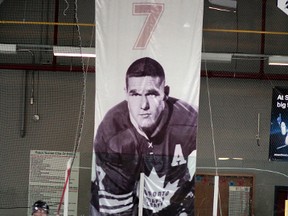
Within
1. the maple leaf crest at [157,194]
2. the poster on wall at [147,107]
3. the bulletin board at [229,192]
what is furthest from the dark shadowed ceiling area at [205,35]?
the maple leaf crest at [157,194]

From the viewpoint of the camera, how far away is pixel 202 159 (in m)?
8.98

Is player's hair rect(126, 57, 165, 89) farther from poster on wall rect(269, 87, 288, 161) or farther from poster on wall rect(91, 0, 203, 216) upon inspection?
poster on wall rect(269, 87, 288, 161)

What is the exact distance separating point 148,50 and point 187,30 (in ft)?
1.58

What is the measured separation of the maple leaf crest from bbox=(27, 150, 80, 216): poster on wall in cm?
376

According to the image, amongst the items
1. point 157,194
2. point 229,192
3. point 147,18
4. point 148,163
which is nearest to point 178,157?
point 148,163

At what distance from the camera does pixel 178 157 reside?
213 inches

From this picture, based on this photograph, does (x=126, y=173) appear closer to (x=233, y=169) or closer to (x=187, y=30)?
(x=187, y=30)

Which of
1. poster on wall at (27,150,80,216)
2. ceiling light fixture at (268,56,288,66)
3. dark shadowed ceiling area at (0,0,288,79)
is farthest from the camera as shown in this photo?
dark shadowed ceiling area at (0,0,288,79)

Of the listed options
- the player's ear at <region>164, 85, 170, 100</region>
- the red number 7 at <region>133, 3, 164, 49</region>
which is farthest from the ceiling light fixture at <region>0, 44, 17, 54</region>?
the player's ear at <region>164, 85, 170, 100</region>

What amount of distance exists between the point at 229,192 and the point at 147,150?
13.1 ft

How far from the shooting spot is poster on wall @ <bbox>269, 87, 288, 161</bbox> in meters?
8.51

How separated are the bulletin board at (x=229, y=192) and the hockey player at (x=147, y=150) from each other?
3538mm

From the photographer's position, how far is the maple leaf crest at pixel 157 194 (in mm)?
5383

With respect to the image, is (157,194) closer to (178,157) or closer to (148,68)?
(178,157)
